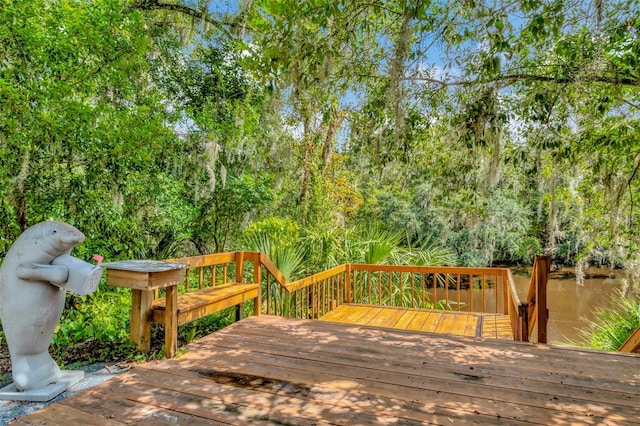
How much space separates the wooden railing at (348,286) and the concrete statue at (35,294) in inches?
43.7

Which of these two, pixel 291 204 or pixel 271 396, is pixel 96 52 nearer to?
pixel 271 396

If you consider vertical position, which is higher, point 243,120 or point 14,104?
point 243,120

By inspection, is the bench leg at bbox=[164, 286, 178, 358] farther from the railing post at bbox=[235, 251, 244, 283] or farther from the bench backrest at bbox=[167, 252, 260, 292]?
the railing post at bbox=[235, 251, 244, 283]

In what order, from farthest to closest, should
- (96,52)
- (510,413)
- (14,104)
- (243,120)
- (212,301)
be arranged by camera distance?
1. (243,120)
2. (96,52)
3. (212,301)
4. (14,104)
5. (510,413)

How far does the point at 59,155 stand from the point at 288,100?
1.96 metres

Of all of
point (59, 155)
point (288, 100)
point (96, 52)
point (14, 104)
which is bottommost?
point (59, 155)

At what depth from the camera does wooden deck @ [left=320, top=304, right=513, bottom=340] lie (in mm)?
3922

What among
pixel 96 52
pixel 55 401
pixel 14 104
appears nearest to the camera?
pixel 55 401

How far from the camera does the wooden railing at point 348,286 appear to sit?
2882mm

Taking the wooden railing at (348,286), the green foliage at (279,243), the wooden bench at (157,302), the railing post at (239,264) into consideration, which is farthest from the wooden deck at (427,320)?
the wooden bench at (157,302)

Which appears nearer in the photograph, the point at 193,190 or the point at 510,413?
the point at 510,413

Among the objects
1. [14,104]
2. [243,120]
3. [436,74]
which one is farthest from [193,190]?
[436,74]

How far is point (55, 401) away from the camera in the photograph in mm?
2025

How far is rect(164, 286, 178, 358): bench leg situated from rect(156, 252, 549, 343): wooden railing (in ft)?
1.87
